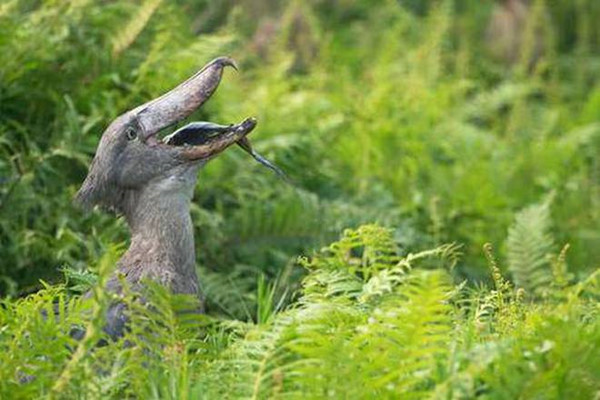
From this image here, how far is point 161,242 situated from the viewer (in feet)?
21.2

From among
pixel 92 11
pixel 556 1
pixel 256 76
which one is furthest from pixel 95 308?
pixel 556 1

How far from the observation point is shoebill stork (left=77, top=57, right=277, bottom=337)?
21.4 ft

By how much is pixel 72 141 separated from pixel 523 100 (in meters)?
4.55

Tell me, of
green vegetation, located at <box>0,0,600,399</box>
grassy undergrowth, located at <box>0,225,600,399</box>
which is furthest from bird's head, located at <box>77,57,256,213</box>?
grassy undergrowth, located at <box>0,225,600,399</box>

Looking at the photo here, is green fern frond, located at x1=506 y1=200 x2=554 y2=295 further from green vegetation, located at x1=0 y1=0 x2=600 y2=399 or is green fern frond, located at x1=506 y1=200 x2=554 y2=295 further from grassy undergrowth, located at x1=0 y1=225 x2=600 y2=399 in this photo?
grassy undergrowth, located at x1=0 y1=225 x2=600 y2=399

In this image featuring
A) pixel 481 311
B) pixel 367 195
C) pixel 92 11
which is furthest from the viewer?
pixel 367 195

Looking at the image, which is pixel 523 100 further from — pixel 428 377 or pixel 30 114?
pixel 428 377

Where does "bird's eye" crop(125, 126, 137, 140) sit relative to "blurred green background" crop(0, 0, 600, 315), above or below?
above

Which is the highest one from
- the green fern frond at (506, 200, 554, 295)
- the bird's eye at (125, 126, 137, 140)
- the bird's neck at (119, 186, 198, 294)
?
the bird's eye at (125, 126, 137, 140)

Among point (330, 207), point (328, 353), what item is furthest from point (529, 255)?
point (328, 353)

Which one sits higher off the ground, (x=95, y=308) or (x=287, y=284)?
(x=95, y=308)

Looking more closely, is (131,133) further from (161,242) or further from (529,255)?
(529,255)

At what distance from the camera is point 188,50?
916 cm

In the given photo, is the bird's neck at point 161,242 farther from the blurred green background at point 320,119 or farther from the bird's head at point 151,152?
the blurred green background at point 320,119
